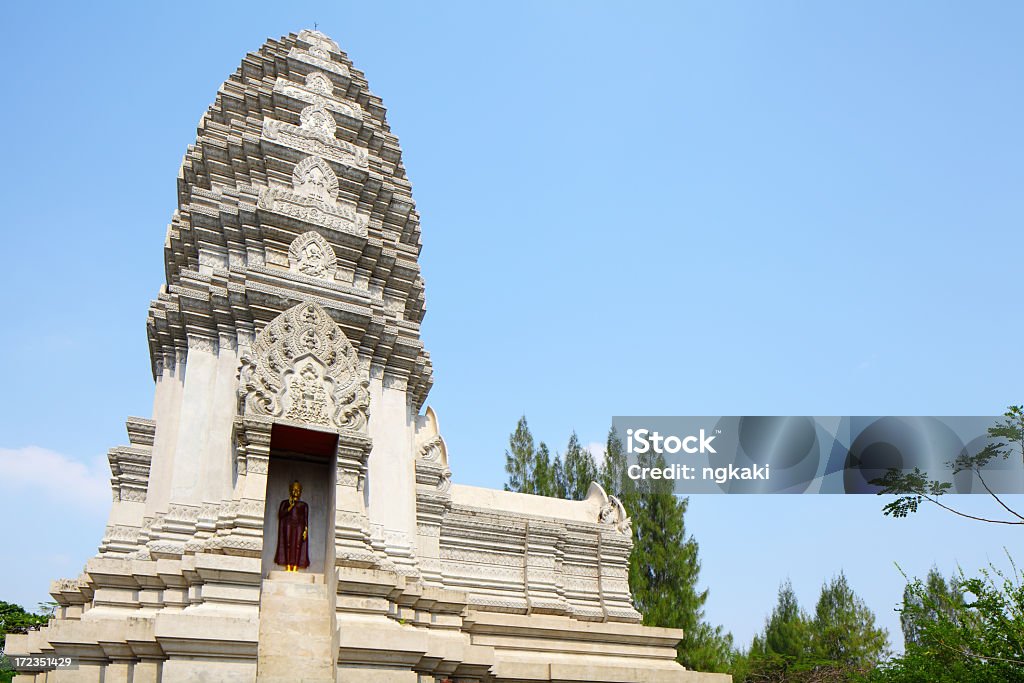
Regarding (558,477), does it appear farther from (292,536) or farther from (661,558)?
(292,536)

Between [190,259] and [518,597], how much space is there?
10895 millimetres

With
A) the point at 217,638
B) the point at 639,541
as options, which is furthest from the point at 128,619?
the point at 639,541

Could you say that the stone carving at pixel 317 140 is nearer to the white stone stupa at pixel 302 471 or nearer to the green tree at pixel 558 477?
the white stone stupa at pixel 302 471

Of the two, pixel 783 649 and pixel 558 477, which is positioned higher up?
pixel 558 477

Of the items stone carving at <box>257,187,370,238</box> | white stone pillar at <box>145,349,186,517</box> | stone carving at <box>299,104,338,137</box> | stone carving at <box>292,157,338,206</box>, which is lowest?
white stone pillar at <box>145,349,186,517</box>

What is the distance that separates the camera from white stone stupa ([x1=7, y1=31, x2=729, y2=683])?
11.5 metres

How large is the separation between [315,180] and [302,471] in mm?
5967

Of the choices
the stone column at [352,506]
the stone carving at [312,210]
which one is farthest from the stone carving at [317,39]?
the stone column at [352,506]

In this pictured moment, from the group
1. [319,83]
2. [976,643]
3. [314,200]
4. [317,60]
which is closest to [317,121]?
[319,83]

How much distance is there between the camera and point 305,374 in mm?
13781

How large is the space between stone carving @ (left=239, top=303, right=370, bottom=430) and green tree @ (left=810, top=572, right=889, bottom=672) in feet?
104

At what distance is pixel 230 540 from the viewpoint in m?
12.1

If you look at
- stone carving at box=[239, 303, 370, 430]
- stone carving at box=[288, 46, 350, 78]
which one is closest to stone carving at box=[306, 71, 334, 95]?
stone carving at box=[288, 46, 350, 78]

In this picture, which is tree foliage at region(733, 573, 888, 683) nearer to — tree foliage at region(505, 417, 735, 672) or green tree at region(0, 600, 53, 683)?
tree foliage at region(505, 417, 735, 672)
